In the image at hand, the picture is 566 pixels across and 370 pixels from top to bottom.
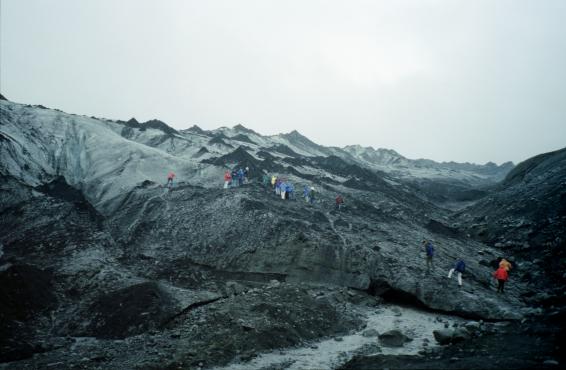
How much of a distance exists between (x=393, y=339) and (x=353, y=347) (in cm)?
133

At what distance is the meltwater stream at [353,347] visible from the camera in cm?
1077

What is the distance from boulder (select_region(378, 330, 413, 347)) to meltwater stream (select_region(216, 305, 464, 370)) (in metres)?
0.14

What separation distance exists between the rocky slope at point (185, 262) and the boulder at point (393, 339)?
1797 mm

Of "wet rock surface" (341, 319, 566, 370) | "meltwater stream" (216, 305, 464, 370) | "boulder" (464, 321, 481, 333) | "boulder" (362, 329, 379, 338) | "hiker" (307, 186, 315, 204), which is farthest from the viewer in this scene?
"hiker" (307, 186, 315, 204)

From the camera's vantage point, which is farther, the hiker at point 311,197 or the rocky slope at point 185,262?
the hiker at point 311,197

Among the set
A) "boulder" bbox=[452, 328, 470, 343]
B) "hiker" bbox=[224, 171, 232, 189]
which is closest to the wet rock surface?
"boulder" bbox=[452, 328, 470, 343]

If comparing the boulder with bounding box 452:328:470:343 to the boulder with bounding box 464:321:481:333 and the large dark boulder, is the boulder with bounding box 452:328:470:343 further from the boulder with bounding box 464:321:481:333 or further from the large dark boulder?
the large dark boulder

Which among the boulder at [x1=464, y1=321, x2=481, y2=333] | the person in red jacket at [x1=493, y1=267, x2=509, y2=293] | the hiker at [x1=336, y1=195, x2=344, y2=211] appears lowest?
the boulder at [x1=464, y1=321, x2=481, y2=333]

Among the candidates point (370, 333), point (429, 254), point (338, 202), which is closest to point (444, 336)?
point (370, 333)

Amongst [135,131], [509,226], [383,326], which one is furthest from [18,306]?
[135,131]

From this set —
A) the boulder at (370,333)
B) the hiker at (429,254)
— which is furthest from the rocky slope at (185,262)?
the boulder at (370,333)

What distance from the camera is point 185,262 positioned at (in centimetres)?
1838

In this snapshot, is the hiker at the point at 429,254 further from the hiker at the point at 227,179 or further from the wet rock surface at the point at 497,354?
the hiker at the point at 227,179

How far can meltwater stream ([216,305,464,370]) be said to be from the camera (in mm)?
10773
